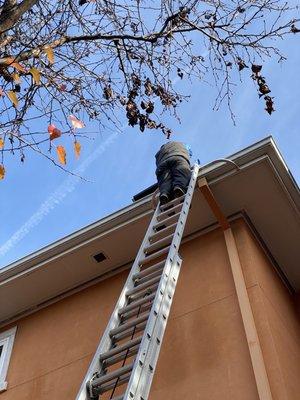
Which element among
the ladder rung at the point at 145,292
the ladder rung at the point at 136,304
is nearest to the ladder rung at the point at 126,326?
the ladder rung at the point at 136,304

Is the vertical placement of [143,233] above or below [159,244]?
below

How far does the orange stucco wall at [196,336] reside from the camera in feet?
17.0

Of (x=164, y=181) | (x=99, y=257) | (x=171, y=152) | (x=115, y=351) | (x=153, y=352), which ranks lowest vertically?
(x=99, y=257)

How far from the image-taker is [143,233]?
282 inches

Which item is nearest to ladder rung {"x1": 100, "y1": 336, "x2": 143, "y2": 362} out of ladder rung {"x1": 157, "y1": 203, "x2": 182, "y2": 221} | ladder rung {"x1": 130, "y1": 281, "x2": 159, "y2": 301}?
ladder rung {"x1": 130, "y1": 281, "x2": 159, "y2": 301}

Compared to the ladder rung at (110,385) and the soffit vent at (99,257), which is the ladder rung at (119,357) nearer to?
the ladder rung at (110,385)

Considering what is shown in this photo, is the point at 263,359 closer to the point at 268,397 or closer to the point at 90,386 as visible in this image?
the point at 268,397

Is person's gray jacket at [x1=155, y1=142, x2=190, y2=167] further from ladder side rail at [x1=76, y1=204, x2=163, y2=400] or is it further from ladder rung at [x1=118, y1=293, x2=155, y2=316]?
ladder rung at [x1=118, y1=293, x2=155, y2=316]

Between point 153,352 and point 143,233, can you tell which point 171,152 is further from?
point 153,352

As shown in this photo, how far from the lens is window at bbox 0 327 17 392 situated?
23.8 ft

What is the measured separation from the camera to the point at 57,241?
7.42 meters

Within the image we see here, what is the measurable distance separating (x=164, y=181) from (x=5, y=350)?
11.9 ft

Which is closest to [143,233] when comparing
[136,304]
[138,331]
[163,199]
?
[163,199]

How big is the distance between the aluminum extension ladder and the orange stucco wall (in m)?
1.29
